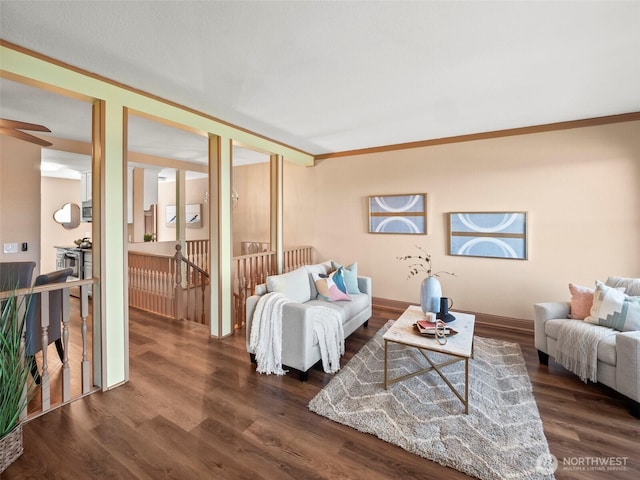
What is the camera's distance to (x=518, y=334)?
3.64 metres

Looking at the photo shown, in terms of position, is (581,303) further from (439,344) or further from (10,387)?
(10,387)

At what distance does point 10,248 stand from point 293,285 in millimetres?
3655

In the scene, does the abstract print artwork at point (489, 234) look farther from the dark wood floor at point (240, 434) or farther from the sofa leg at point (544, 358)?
the dark wood floor at point (240, 434)

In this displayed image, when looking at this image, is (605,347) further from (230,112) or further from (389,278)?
(230,112)

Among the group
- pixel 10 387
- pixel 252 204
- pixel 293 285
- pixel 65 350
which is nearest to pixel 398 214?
pixel 293 285

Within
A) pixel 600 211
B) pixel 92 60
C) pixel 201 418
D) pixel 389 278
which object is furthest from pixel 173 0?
pixel 600 211

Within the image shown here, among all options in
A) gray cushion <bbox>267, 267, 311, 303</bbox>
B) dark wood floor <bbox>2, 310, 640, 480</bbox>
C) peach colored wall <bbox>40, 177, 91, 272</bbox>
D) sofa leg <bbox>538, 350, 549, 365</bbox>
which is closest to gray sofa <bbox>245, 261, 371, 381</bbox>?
gray cushion <bbox>267, 267, 311, 303</bbox>

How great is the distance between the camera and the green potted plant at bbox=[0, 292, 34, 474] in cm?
161

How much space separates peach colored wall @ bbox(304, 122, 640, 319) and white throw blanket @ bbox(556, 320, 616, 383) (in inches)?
50.3

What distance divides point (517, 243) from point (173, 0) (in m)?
4.21

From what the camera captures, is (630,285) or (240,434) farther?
(630,285)

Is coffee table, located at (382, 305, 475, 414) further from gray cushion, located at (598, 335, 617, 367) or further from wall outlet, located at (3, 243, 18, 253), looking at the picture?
wall outlet, located at (3, 243, 18, 253)

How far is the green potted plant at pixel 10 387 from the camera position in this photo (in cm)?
161

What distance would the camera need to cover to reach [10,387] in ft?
5.31
